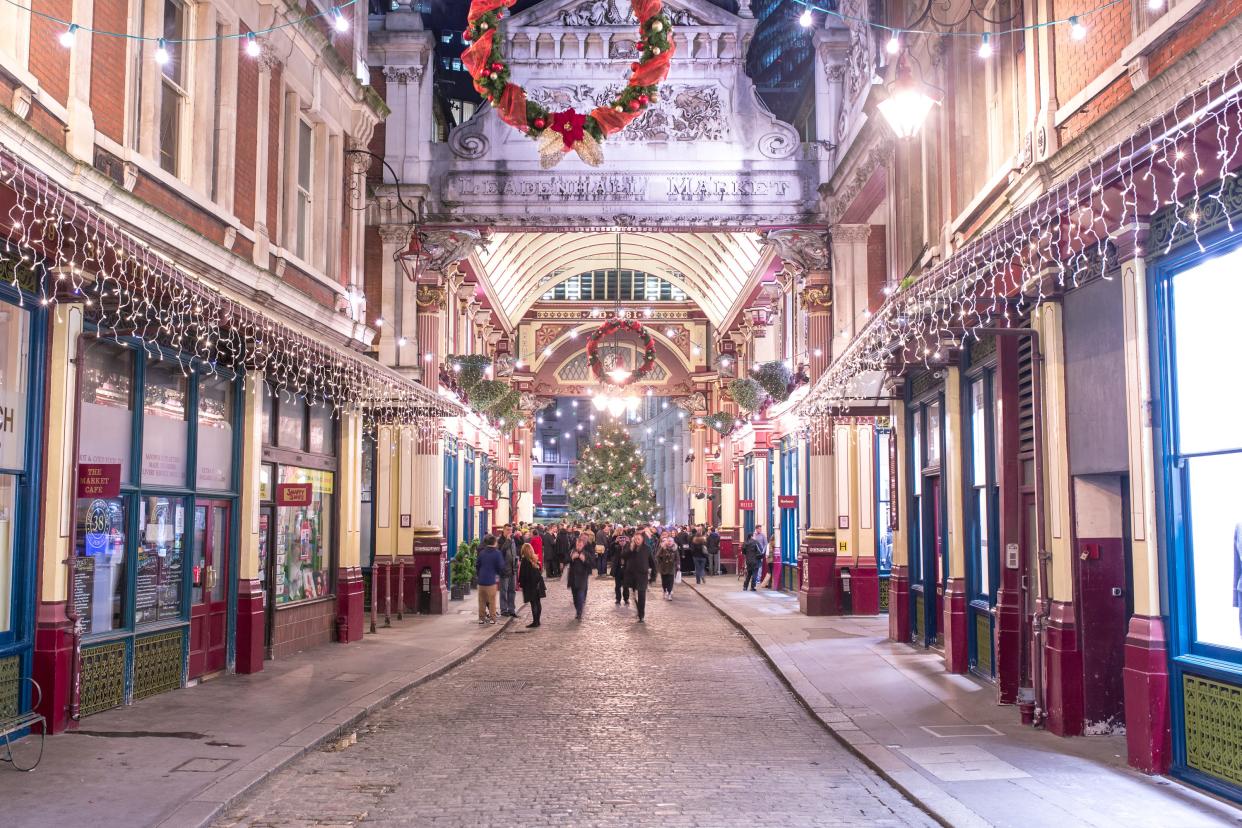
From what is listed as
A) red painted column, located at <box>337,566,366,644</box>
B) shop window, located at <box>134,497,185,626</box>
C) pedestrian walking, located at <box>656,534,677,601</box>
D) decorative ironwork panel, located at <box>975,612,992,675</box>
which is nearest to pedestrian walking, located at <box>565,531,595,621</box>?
pedestrian walking, located at <box>656,534,677,601</box>

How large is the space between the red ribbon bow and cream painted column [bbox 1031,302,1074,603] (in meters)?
6.41

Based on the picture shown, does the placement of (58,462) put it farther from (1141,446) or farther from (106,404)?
(1141,446)

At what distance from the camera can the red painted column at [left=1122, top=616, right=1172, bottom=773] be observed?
8570 millimetres

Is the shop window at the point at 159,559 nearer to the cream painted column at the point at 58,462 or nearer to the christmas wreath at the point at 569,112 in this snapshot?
the cream painted column at the point at 58,462

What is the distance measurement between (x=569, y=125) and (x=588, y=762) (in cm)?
830

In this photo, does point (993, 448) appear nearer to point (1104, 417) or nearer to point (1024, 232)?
point (1104, 417)

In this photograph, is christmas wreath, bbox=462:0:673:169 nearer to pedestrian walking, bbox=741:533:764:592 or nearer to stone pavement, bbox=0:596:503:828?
stone pavement, bbox=0:596:503:828

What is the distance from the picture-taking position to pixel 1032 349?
37.3 ft

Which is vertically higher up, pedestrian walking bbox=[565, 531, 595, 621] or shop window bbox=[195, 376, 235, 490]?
shop window bbox=[195, 376, 235, 490]

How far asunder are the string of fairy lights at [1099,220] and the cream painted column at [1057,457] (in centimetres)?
34

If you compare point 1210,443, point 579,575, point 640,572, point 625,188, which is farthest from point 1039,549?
point 625,188

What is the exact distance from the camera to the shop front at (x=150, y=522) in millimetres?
11312

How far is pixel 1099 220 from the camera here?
8398 millimetres

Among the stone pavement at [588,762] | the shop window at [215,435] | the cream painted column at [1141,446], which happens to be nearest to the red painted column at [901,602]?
the stone pavement at [588,762]
